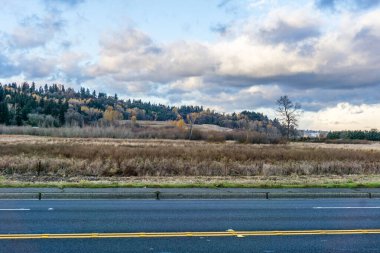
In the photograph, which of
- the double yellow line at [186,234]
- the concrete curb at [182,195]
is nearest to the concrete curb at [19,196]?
the concrete curb at [182,195]

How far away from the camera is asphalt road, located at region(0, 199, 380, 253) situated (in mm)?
8211

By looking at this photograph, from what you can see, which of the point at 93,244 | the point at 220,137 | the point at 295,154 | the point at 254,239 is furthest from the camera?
the point at 220,137

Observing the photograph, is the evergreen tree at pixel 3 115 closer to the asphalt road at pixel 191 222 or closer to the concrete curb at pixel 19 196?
the concrete curb at pixel 19 196

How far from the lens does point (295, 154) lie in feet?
128

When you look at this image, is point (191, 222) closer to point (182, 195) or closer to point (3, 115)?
point (182, 195)

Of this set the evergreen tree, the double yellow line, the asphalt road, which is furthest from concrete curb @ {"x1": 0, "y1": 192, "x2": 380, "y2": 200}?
the evergreen tree

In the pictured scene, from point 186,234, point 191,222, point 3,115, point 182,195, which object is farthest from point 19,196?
point 3,115

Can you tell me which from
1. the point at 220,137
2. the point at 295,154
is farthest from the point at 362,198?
the point at 220,137

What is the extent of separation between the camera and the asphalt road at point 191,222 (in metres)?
8.21

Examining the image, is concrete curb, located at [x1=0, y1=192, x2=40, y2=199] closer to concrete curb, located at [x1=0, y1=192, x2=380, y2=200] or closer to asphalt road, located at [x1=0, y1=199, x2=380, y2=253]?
concrete curb, located at [x1=0, y1=192, x2=380, y2=200]

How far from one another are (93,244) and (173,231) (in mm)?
1968

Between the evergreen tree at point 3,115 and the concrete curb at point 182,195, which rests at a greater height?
the evergreen tree at point 3,115

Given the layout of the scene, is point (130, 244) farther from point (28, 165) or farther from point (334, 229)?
point (28, 165)

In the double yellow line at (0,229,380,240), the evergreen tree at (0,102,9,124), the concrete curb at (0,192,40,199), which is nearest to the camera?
the double yellow line at (0,229,380,240)
